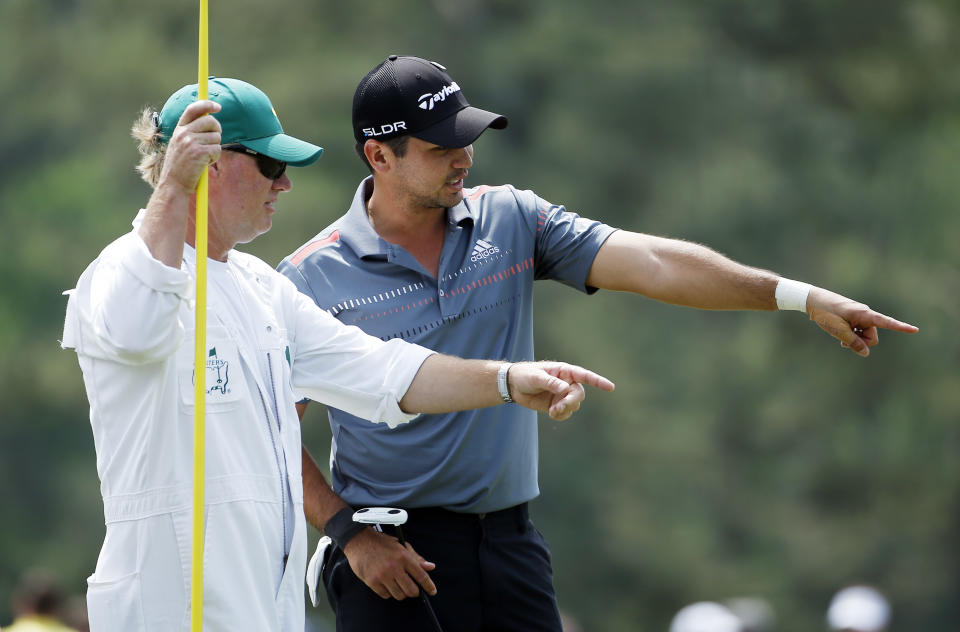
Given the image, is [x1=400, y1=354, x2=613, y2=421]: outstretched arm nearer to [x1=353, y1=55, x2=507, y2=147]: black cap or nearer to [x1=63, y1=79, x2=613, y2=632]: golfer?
[x1=63, y1=79, x2=613, y2=632]: golfer

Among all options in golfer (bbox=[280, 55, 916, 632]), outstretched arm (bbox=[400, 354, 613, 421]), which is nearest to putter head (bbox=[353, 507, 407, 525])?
golfer (bbox=[280, 55, 916, 632])

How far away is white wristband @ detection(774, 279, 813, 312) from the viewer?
426 centimetres

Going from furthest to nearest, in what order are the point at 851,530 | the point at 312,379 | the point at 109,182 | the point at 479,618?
the point at 109,182, the point at 851,530, the point at 479,618, the point at 312,379

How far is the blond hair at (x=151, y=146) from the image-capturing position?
138 inches

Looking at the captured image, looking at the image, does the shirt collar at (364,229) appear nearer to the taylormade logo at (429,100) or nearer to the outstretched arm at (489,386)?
the taylormade logo at (429,100)

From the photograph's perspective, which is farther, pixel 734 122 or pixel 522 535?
pixel 734 122

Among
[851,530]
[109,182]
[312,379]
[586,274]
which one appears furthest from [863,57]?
[312,379]

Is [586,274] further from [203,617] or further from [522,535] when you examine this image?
[203,617]

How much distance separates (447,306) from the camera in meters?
4.38

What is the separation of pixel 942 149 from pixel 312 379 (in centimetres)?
1438

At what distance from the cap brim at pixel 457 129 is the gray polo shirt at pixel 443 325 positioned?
23 centimetres

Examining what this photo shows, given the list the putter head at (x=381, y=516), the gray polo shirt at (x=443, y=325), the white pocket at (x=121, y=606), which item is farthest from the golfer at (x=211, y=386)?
the gray polo shirt at (x=443, y=325)

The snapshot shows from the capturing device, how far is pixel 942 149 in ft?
55.2

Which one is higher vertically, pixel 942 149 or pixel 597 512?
pixel 942 149
